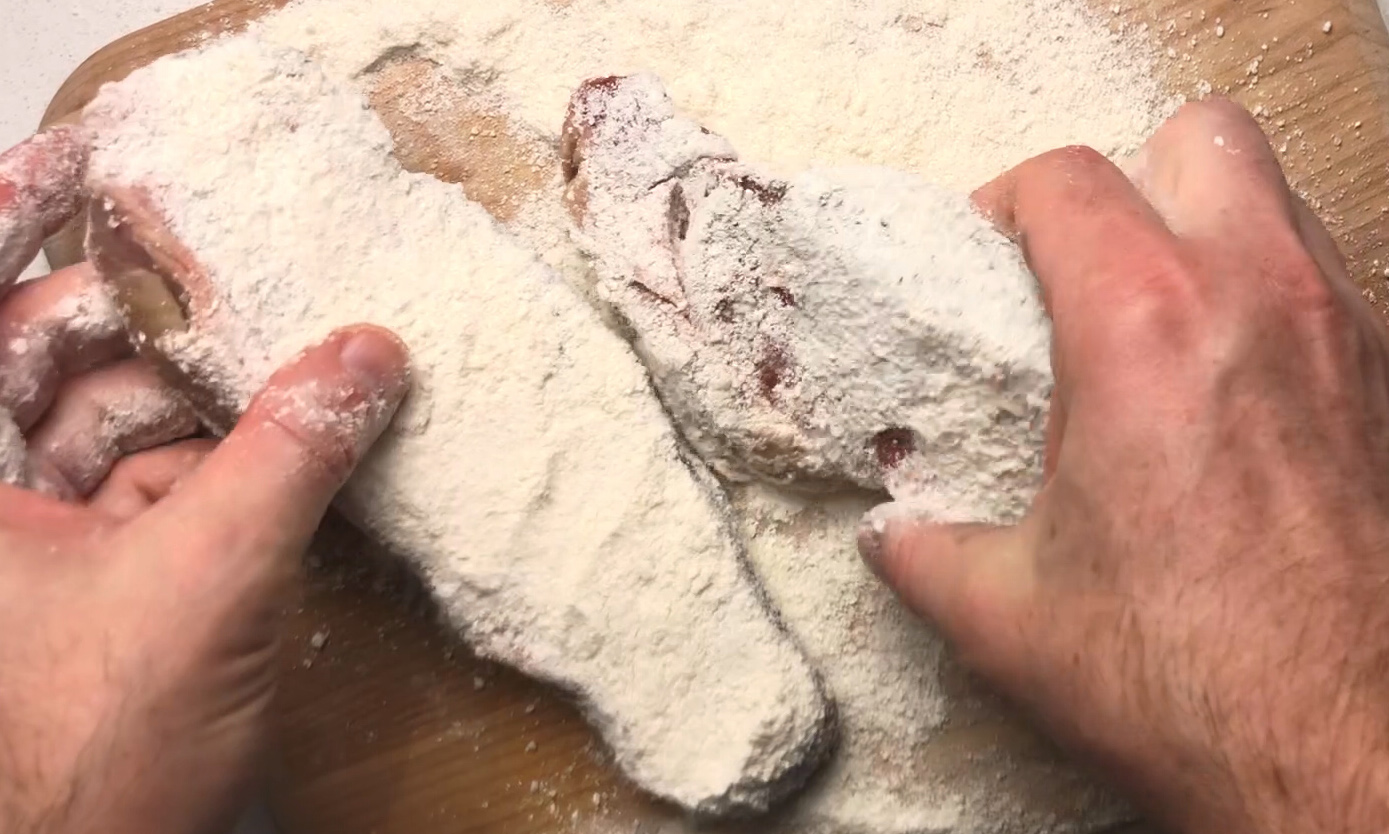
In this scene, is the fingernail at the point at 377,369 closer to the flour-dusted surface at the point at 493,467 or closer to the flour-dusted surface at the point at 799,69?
the flour-dusted surface at the point at 493,467

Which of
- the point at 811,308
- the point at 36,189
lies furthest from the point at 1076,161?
the point at 36,189

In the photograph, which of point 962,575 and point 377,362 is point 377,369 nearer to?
point 377,362

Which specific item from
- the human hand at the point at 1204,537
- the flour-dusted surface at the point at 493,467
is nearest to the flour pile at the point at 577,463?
the flour-dusted surface at the point at 493,467

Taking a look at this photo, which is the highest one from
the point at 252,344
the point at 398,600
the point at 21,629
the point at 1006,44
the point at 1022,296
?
the point at 1006,44

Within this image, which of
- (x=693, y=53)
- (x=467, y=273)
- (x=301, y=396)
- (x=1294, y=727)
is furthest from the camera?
(x=693, y=53)

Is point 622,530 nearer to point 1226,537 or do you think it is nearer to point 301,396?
point 301,396

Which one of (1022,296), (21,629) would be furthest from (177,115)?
(1022,296)

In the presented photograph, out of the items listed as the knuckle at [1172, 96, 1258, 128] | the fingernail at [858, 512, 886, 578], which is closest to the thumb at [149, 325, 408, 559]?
the fingernail at [858, 512, 886, 578]
